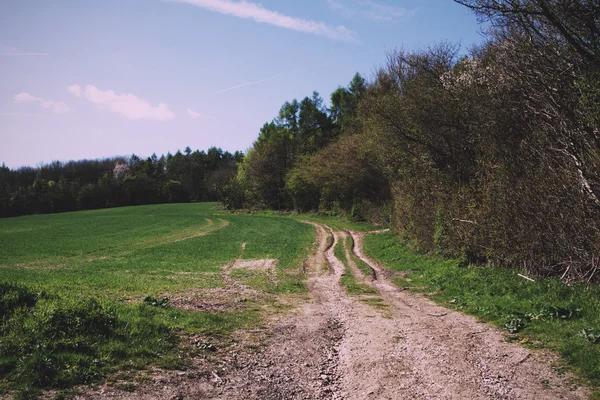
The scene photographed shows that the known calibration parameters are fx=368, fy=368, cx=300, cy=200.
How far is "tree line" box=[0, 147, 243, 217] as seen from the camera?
106625 mm

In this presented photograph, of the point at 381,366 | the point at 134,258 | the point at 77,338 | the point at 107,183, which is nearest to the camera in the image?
the point at 77,338

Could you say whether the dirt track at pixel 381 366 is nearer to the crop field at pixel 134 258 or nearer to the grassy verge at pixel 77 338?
the grassy verge at pixel 77 338

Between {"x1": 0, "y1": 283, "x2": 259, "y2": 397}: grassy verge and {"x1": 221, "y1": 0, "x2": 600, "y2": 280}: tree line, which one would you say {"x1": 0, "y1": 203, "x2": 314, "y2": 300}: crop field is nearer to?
{"x1": 0, "y1": 283, "x2": 259, "y2": 397}: grassy verge

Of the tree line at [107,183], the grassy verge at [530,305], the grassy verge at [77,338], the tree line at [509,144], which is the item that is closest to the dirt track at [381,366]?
the grassy verge at [530,305]

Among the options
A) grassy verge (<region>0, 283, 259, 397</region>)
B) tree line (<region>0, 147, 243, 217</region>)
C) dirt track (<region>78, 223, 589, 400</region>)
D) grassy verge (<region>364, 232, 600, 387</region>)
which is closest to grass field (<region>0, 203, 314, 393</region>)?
grassy verge (<region>0, 283, 259, 397</region>)

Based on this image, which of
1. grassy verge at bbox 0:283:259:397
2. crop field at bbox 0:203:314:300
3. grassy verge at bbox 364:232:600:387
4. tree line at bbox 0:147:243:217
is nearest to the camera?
grassy verge at bbox 0:283:259:397

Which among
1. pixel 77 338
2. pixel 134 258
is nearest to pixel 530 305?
pixel 77 338

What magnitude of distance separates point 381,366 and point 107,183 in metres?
131

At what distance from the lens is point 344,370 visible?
730 centimetres

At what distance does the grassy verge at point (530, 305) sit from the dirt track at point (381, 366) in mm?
503

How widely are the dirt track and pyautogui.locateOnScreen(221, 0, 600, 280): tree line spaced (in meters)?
4.63

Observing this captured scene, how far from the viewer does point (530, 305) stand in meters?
10.1

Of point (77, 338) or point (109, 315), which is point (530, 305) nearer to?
point (109, 315)

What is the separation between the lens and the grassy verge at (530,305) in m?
7.30
